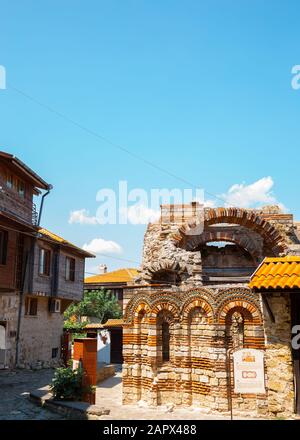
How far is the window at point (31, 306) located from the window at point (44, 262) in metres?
1.55

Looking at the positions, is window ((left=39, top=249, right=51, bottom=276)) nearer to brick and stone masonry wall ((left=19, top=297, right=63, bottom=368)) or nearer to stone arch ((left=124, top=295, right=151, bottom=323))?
brick and stone masonry wall ((left=19, top=297, right=63, bottom=368))

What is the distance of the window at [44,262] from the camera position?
865 inches

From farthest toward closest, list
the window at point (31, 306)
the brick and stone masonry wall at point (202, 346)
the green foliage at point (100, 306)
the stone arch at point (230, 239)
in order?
the green foliage at point (100, 306) < the window at point (31, 306) < the stone arch at point (230, 239) < the brick and stone masonry wall at point (202, 346)

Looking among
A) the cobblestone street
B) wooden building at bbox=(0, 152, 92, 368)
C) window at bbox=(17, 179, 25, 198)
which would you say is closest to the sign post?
the cobblestone street

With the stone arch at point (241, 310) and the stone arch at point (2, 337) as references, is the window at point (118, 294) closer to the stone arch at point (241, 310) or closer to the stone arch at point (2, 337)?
the stone arch at point (2, 337)

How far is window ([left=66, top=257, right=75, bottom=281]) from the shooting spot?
24842mm

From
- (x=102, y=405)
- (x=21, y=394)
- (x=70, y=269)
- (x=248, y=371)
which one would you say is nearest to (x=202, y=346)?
(x=248, y=371)

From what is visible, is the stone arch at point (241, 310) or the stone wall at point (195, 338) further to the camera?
the stone arch at point (241, 310)

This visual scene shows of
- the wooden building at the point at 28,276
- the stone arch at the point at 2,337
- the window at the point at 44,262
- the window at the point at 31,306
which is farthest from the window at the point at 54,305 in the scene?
the stone arch at the point at 2,337

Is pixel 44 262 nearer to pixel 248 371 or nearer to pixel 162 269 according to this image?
pixel 162 269

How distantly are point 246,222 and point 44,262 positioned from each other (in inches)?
451

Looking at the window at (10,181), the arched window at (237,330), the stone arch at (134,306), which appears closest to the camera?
the arched window at (237,330)

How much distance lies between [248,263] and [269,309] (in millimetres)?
10537

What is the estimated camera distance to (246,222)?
16.8 metres
